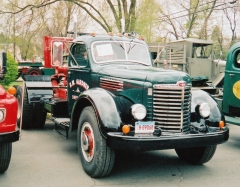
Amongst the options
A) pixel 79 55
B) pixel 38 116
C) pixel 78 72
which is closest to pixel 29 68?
pixel 38 116

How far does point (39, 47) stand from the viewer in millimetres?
45125

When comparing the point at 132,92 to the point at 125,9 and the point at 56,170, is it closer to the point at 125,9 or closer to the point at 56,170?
the point at 56,170

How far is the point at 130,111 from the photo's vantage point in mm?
4426

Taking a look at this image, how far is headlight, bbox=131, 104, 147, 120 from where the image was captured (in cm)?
436

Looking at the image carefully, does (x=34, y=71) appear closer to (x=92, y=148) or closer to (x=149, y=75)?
(x=92, y=148)

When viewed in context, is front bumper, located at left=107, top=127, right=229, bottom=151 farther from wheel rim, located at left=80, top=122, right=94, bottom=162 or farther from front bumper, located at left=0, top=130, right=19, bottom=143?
front bumper, located at left=0, top=130, right=19, bottom=143

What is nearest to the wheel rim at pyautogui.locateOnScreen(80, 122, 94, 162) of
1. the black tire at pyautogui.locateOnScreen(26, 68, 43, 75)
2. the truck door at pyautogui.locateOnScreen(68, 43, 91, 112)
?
the truck door at pyautogui.locateOnScreen(68, 43, 91, 112)

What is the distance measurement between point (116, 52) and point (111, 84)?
88 centimetres

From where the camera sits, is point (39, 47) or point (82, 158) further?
point (39, 47)

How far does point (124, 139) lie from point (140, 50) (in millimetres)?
2386

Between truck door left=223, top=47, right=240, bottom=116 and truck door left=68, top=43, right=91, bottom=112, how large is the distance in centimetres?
294

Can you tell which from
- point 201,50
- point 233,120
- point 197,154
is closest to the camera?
point 197,154

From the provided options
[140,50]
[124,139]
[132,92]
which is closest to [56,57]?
[140,50]

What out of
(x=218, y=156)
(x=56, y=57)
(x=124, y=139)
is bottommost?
(x=218, y=156)
